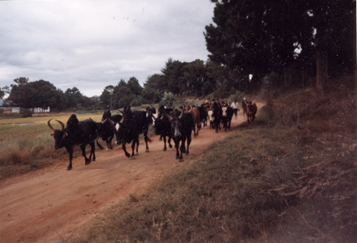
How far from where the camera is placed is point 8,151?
8875 mm

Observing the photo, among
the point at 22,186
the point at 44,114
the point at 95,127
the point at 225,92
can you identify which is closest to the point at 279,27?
the point at 95,127

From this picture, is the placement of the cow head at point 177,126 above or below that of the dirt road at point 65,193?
above

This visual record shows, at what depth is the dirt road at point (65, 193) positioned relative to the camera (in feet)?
14.2

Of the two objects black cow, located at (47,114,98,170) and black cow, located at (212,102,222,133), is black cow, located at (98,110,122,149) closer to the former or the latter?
black cow, located at (47,114,98,170)

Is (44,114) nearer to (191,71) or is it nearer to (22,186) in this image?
(22,186)

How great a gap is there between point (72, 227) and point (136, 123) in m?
5.80

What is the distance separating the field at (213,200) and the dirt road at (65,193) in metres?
0.03

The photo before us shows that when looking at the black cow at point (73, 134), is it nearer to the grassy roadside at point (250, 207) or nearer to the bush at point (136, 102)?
the grassy roadside at point (250, 207)

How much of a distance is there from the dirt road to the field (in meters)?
0.03

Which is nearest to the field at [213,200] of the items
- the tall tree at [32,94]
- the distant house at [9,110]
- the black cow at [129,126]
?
the black cow at [129,126]

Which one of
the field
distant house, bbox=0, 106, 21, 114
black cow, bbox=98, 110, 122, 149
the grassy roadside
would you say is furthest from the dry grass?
the grassy roadside

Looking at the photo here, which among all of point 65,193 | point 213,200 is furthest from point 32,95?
point 213,200

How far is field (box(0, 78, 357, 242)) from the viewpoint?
2.64 metres

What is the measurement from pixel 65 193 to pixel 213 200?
4.38m
